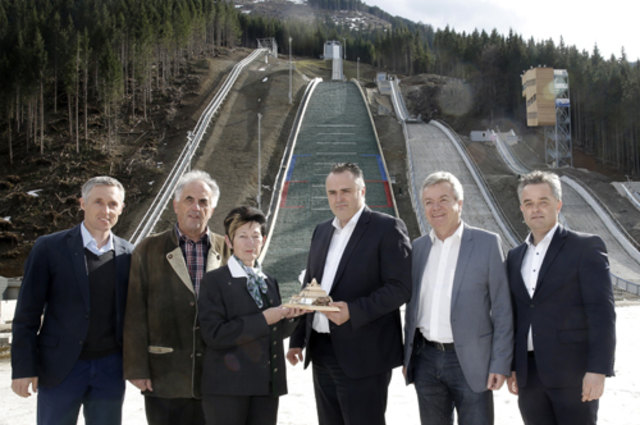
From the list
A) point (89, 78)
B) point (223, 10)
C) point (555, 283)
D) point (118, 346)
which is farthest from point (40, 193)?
point (223, 10)

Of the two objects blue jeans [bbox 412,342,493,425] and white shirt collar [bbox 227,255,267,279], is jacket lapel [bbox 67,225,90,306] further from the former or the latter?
blue jeans [bbox 412,342,493,425]

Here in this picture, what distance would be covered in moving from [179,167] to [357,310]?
99.1 feet

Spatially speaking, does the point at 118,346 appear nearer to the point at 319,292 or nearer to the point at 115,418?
the point at 115,418

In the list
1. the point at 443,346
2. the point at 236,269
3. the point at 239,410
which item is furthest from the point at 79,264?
the point at 443,346

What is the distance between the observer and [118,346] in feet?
14.1

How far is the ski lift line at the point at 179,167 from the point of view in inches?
982

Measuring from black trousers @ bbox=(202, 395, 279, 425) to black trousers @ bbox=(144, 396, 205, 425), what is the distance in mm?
586

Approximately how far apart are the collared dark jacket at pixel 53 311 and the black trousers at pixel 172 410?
0.63 metres

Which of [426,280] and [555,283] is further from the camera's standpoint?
[426,280]

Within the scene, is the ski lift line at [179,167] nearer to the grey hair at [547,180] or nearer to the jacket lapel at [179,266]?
the jacket lapel at [179,266]

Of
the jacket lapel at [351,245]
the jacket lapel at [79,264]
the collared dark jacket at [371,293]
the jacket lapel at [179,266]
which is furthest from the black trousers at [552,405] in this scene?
the jacket lapel at [79,264]

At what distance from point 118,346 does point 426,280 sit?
2.70 metres

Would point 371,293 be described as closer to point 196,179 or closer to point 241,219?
point 241,219

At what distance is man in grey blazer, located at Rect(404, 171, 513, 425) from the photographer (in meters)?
3.95
